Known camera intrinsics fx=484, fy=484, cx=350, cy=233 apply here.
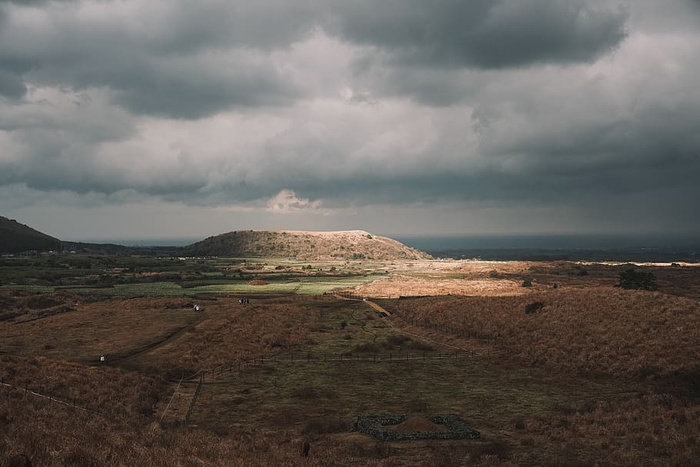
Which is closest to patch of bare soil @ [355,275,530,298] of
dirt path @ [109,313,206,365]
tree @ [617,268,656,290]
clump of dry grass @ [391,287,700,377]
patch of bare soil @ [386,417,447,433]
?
tree @ [617,268,656,290]

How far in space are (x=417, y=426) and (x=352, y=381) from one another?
61.9ft

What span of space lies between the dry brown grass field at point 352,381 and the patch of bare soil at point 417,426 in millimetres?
293

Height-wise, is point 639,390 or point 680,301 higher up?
point 680,301

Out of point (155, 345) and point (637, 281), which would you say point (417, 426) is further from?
point (637, 281)

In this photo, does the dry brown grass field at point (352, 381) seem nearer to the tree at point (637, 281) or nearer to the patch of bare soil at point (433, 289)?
the tree at point (637, 281)

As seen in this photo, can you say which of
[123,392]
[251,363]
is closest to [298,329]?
[251,363]

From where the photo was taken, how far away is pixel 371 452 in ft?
100

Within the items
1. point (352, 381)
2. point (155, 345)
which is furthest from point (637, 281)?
point (155, 345)

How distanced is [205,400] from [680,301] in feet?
201

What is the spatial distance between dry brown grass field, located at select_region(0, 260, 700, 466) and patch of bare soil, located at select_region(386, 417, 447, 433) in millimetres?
293

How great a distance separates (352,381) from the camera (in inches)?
2122

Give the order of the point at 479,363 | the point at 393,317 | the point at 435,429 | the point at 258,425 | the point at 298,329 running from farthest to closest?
the point at 393,317, the point at 298,329, the point at 479,363, the point at 258,425, the point at 435,429

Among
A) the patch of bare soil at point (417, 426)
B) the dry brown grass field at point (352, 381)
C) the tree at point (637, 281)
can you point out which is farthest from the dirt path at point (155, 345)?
the tree at point (637, 281)

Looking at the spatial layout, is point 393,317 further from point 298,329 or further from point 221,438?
point 221,438
